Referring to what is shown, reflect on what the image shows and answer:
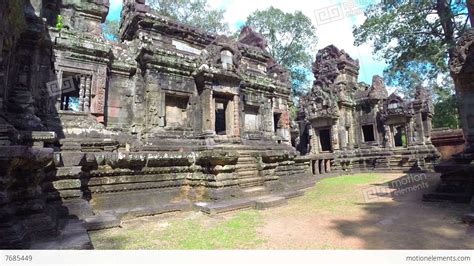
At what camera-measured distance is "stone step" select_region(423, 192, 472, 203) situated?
6219 mm

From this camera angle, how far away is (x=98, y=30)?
29.3 ft

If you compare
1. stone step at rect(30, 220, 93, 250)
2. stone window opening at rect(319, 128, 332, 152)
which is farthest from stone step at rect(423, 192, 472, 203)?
Answer: stone window opening at rect(319, 128, 332, 152)

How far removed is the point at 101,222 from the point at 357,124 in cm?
1928

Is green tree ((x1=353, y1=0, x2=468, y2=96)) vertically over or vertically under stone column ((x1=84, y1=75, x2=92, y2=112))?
over

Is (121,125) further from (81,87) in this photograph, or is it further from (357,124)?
(357,124)

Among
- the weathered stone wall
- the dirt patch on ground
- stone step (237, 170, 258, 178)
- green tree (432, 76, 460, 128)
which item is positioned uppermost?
green tree (432, 76, 460, 128)

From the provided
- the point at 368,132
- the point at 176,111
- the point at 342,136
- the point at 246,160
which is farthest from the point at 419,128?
the point at 176,111

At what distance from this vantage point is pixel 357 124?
20.2 m

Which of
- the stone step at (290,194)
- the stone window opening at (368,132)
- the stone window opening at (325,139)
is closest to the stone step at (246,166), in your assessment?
the stone step at (290,194)

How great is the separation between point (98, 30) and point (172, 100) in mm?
3311

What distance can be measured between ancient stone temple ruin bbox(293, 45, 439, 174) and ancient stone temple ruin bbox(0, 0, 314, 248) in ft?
27.1

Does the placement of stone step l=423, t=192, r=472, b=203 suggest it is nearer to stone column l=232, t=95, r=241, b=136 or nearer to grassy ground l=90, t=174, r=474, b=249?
grassy ground l=90, t=174, r=474, b=249

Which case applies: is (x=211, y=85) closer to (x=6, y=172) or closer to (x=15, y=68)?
(x=15, y=68)

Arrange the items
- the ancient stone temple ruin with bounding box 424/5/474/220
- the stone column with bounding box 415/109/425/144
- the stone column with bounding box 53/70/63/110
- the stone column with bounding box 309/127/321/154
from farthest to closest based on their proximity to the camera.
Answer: the stone column with bounding box 309/127/321/154 < the stone column with bounding box 415/109/425/144 < the stone column with bounding box 53/70/63/110 < the ancient stone temple ruin with bounding box 424/5/474/220
